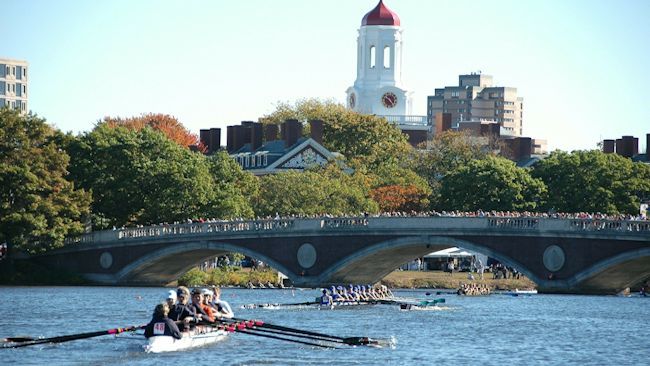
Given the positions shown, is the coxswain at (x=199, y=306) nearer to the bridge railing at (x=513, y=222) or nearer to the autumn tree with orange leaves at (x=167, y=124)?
the bridge railing at (x=513, y=222)

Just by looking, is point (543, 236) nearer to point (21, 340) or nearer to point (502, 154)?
point (21, 340)

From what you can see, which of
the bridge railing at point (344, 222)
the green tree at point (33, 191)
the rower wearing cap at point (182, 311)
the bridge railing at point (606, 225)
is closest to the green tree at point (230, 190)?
the green tree at point (33, 191)

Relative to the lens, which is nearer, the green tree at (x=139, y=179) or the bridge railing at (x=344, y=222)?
the bridge railing at (x=344, y=222)

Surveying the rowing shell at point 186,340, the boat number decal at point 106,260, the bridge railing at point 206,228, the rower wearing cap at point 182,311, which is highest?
the bridge railing at point 206,228

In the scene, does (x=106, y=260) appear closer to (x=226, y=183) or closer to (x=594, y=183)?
(x=226, y=183)

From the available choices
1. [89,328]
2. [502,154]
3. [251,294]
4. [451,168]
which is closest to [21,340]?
[89,328]

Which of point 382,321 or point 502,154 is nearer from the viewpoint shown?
point 382,321

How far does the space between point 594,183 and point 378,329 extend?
5205cm

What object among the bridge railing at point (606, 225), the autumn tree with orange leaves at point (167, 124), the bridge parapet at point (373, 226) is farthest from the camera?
the autumn tree with orange leaves at point (167, 124)

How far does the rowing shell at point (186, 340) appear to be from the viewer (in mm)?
61719

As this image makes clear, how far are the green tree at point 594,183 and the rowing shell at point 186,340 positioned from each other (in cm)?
6194

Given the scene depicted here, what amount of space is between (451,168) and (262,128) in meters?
23.5

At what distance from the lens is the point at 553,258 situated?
326ft

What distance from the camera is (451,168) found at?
150 m
